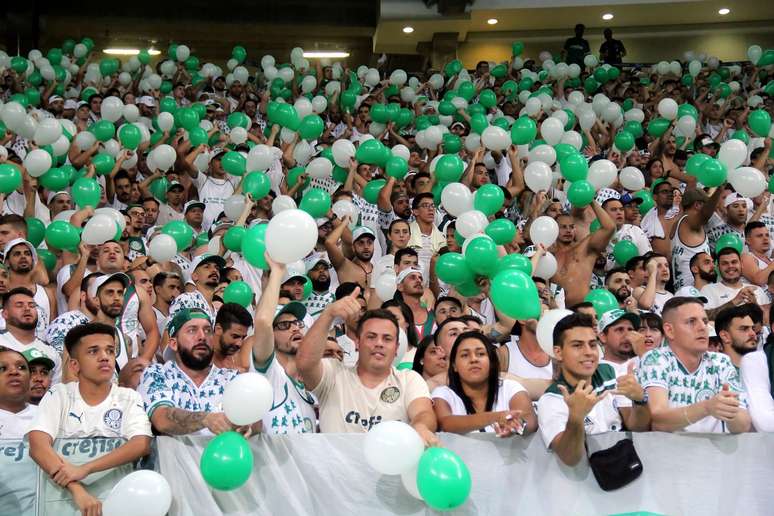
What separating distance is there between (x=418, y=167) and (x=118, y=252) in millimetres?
3642

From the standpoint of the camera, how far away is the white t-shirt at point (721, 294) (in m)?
6.30

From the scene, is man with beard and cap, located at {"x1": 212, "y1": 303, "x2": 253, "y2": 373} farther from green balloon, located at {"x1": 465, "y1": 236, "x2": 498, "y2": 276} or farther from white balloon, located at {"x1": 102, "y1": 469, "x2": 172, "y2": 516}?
green balloon, located at {"x1": 465, "y1": 236, "x2": 498, "y2": 276}

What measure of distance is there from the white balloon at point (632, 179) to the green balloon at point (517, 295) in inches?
156

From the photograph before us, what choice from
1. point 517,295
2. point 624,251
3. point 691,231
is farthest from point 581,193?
point 517,295

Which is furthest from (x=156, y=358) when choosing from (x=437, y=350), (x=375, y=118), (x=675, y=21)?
(x=675, y=21)

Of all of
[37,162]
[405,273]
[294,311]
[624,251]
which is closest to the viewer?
[294,311]

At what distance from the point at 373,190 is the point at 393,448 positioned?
4590 mm

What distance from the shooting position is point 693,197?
7.46m

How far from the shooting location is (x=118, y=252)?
5914 millimetres

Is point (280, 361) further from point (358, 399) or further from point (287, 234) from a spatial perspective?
point (287, 234)

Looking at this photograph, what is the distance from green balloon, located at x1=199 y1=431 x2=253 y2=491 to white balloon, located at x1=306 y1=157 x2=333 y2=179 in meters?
4.88

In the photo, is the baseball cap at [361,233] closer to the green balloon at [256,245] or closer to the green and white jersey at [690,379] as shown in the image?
the green balloon at [256,245]

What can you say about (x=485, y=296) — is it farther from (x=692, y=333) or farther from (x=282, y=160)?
(x=282, y=160)

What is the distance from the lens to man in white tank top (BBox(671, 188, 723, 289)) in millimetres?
7285
